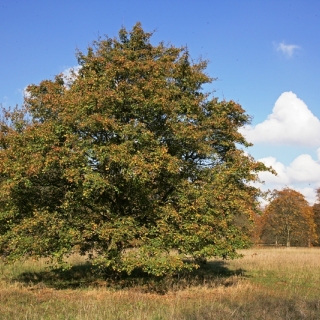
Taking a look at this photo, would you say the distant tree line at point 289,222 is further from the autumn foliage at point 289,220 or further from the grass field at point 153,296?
the grass field at point 153,296

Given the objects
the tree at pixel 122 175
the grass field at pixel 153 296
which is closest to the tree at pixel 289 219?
the grass field at pixel 153 296

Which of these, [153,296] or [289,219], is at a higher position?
[289,219]

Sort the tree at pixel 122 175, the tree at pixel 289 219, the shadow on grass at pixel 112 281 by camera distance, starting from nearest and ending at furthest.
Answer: the tree at pixel 122 175 < the shadow on grass at pixel 112 281 < the tree at pixel 289 219

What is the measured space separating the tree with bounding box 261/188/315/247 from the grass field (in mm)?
40001

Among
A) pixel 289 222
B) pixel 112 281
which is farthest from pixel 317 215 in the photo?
pixel 112 281

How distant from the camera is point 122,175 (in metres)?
13.8

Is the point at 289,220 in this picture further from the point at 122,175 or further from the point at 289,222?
the point at 122,175

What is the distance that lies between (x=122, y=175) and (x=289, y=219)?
173 ft

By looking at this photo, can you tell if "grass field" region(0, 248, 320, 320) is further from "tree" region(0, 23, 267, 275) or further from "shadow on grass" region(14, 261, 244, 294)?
"tree" region(0, 23, 267, 275)

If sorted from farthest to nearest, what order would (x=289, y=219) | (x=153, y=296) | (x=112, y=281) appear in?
(x=289, y=219)
(x=112, y=281)
(x=153, y=296)

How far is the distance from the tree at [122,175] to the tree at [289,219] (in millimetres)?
45869

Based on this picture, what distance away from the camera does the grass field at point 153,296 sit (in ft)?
31.7

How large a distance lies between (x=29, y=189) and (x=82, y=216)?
2521 mm

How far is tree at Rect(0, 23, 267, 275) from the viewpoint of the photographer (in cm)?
1324
